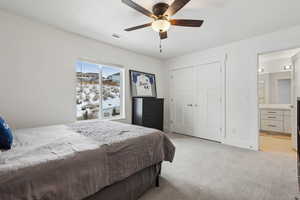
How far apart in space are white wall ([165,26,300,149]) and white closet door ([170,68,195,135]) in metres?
1.02

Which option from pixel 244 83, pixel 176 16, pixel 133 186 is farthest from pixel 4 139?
pixel 244 83

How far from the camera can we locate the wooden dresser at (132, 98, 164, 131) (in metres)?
3.70

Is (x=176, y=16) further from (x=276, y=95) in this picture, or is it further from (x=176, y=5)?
(x=276, y=95)

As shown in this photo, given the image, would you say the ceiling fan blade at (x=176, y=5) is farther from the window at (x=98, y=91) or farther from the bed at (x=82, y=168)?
the window at (x=98, y=91)

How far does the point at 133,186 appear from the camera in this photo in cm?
155

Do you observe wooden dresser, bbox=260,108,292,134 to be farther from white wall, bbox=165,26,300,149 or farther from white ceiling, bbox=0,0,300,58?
white ceiling, bbox=0,0,300,58

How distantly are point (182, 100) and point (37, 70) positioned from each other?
12.0ft

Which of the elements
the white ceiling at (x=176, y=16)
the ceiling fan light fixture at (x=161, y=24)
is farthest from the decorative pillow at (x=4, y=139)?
the ceiling fan light fixture at (x=161, y=24)

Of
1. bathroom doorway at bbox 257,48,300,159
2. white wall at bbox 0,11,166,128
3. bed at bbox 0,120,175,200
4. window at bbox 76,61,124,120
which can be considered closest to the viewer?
bed at bbox 0,120,175,200

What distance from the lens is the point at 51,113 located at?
2.61m

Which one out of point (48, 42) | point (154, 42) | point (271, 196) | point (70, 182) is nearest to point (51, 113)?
point (48, 42)

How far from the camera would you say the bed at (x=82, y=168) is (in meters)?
0.89

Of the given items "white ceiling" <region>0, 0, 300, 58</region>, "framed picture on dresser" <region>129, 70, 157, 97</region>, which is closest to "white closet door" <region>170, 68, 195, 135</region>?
"framed picture on dresser" <region>129, 70, 157, 97</region>

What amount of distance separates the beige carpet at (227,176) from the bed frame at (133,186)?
10 cm
